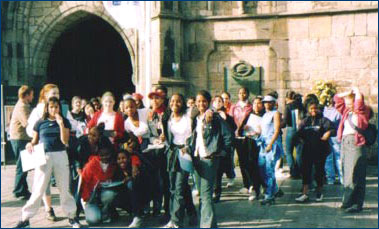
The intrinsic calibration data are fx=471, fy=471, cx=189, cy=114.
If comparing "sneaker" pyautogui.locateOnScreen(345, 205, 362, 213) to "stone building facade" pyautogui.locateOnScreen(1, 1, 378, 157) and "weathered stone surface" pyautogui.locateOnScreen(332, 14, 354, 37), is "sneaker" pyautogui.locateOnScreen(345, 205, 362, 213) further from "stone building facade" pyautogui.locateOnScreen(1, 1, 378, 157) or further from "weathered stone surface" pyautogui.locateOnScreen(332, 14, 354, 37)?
"weathered stone surface" pyautogui.locateOnScreen(332, 14, 354, 37)

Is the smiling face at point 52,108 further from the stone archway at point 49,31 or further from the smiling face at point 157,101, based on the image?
the stone archway at point 49,31

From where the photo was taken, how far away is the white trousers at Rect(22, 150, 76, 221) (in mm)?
6012

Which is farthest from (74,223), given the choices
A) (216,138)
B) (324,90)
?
(324,90)

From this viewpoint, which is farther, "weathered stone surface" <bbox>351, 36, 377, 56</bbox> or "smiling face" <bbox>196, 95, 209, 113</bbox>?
"weathered stone surface" <bbox>351, 36, 377, 56</bbox>

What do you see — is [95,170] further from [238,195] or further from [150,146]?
[238,195]

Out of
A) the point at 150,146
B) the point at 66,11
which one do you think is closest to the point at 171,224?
the point at 150,146

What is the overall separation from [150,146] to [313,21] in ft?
25.2

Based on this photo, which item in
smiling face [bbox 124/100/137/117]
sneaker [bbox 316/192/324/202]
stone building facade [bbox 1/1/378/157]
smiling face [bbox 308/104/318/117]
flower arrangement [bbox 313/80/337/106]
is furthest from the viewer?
stone building facade [bbox 1/1/378/157]

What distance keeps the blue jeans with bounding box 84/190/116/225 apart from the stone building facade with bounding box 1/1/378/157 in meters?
6.73

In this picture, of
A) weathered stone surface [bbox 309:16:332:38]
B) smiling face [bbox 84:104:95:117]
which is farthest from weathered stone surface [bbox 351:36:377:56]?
smiling face [bbox 84:104:95:117]

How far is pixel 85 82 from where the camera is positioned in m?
18.2

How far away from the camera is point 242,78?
42.8 feet

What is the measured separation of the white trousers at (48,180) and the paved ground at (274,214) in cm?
26

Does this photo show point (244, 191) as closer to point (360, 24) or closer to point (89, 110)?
point (89, 110)
